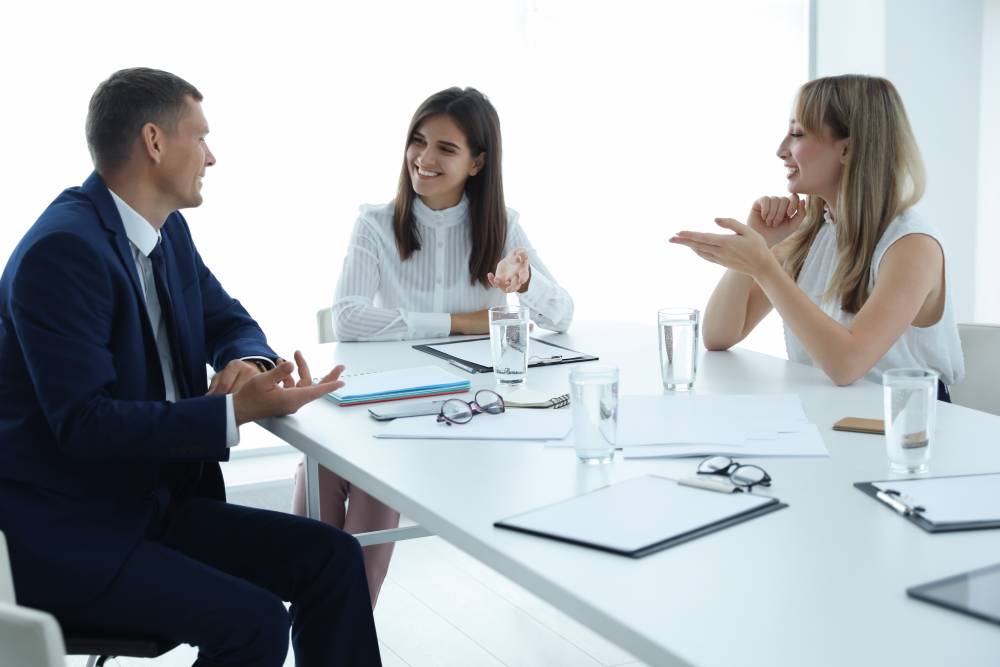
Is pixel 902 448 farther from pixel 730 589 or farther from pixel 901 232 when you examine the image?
pixel 901 232

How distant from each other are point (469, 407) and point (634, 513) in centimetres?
55

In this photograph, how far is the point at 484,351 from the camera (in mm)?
2303

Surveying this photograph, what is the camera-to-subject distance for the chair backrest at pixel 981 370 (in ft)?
7.16

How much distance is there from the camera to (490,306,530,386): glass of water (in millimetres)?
1908

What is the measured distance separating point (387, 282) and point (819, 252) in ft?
3.62

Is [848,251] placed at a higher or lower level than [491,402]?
higher

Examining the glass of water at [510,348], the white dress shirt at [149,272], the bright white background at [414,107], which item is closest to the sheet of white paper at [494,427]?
the glass of water at [510,348]

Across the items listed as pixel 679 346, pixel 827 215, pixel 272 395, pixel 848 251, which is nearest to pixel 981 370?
pixel 848 251

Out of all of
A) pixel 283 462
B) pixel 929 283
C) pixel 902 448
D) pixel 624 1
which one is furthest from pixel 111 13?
pixel 902 448

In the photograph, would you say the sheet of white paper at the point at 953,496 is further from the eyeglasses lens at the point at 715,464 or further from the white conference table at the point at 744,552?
A: the eyeglasses lens at the point at 715,464

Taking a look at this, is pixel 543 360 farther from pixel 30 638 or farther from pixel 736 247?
pixel 30 638

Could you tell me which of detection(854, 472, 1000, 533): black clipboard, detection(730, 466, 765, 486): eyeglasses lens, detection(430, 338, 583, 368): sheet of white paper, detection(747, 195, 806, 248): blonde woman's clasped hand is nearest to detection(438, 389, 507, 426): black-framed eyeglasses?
detection(430, 338, 583, 368): sheet of white paper

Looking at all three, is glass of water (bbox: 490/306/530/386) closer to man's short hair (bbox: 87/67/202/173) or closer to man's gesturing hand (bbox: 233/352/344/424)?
man's gesturing hand (bbox: 233/352/344/424)

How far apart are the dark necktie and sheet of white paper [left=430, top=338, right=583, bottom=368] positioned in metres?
0.59
